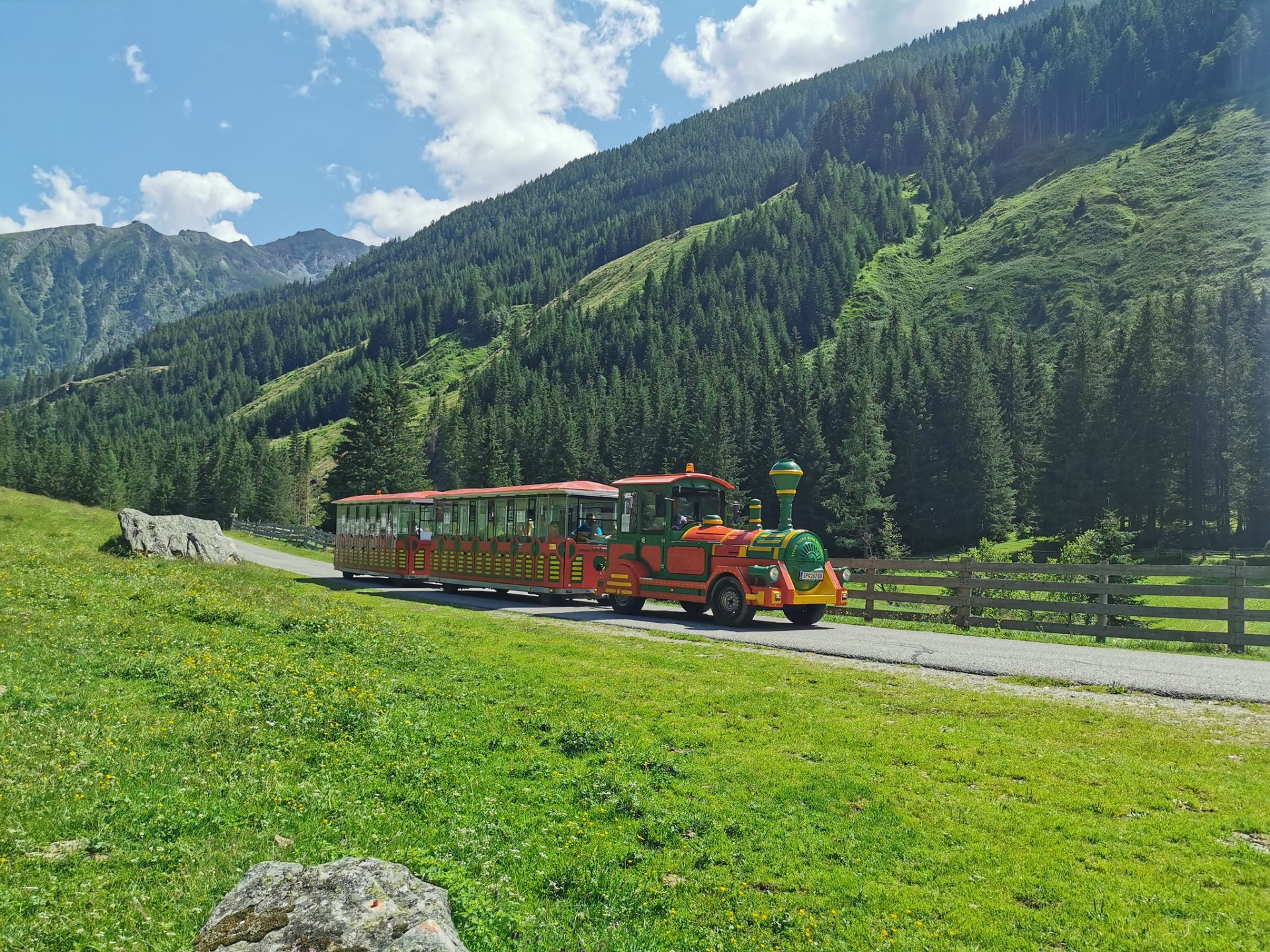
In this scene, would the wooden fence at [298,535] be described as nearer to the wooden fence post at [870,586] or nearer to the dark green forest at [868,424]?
the dark green forest at [868,424]

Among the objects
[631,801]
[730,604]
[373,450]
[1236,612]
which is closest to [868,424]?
[373,450]

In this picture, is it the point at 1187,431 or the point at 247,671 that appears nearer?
the point at 247,671

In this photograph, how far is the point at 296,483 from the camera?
131 m

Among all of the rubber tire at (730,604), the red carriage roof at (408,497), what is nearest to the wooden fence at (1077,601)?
the rubber tire at (730,604)

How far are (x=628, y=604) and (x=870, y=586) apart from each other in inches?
287

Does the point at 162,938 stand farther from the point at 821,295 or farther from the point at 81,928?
the point at 821,295

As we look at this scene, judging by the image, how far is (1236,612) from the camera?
15906 mm

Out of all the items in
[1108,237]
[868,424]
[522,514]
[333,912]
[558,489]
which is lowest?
[333,912]

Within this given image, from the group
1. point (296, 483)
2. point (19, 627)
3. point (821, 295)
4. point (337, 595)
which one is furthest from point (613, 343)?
point (19, 627)

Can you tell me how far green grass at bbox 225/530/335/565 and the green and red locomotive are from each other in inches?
1297

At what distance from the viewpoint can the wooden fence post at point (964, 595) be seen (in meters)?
20.0

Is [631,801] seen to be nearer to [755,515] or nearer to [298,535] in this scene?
[755,515]

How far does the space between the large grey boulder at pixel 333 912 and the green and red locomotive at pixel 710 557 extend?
53.6ft

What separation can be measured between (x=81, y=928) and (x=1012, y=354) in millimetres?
102795
